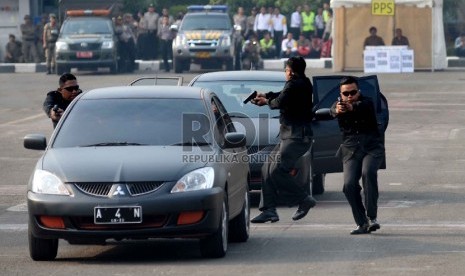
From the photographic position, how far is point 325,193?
58.0 ft

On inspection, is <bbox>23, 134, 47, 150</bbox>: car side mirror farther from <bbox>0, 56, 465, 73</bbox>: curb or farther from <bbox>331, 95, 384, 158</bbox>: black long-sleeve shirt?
<bbox>0, 56, 465, 73</bbox>: curb

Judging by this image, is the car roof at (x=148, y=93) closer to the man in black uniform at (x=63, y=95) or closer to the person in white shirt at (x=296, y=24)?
the man in black uniform at (x=63, y=95)

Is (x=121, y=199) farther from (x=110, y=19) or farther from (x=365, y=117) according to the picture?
(x=110, y=19)

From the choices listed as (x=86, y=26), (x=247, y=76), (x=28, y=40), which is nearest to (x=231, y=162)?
(x=247, y=76)

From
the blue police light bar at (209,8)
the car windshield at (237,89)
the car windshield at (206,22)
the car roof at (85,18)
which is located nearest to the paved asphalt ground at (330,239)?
the car windshield at (237,89)

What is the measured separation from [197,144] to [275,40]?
37.4 meters

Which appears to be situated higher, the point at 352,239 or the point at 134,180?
the point at 134,180

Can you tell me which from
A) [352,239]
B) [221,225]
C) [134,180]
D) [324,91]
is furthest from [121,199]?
[324,91]

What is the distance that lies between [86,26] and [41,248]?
109 ft

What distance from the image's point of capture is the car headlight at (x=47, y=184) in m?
11.3

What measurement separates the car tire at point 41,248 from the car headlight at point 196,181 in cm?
122

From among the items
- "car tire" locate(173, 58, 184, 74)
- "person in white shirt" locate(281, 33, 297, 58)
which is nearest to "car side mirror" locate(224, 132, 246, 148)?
"car tire" locate(173, 58, 184, 74)

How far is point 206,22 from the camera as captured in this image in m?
44.6

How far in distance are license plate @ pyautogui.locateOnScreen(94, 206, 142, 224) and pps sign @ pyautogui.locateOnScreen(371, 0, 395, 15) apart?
32.5 m
